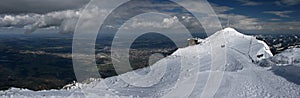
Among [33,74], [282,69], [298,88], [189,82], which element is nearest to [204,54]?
[282,69]

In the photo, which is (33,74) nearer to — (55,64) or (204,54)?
(55,64)

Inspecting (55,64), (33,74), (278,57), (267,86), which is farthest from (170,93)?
(55,64)

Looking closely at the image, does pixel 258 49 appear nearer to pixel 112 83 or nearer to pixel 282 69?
pixel 282 69

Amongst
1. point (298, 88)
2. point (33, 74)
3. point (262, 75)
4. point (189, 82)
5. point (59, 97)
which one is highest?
point (33, 74)

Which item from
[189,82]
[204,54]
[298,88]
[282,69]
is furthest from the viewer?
[204,54]

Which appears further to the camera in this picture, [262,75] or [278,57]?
[278,57]

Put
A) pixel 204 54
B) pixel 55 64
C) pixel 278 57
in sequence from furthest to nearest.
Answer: pixel 55 64 < pixel 204 54 < pixel 278 57

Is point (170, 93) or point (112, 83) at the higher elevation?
point (112, 83)
